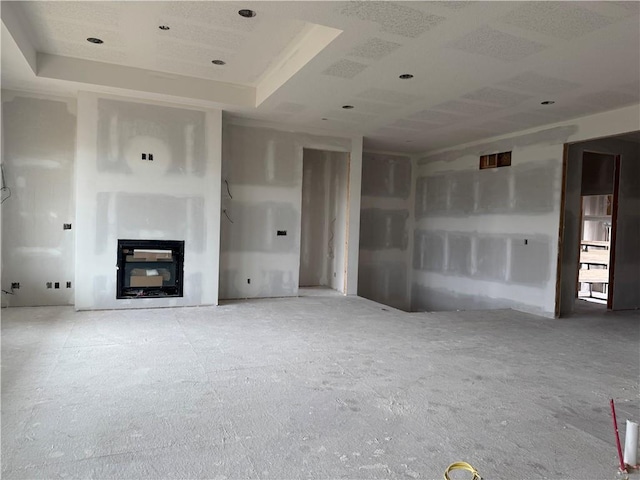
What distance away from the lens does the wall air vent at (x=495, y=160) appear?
7026 mm

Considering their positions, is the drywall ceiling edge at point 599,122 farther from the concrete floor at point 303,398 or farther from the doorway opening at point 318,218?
the doorway opening at point 318,218

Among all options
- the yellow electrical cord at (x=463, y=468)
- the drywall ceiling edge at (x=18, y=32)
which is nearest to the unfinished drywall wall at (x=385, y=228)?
the drywall ceiling edge at (x=18, y=32)

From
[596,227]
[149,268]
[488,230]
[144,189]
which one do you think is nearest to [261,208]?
[144,189]

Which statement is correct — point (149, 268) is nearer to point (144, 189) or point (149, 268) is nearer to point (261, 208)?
point (144, 189)

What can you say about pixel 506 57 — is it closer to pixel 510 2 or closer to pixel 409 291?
pixel 510 2

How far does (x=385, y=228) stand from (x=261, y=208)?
307 centimetres

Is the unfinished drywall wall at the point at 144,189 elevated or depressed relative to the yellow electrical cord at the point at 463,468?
elevated

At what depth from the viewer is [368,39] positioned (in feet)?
11.9

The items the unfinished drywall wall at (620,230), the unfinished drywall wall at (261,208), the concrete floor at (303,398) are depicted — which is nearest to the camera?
the concrete floor at (303,398)

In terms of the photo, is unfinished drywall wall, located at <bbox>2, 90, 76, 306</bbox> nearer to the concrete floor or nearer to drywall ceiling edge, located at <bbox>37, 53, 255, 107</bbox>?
the concrete floor

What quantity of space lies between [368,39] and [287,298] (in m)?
4.24

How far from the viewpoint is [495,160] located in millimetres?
7254

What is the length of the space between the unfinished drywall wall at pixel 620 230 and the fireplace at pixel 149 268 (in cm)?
548

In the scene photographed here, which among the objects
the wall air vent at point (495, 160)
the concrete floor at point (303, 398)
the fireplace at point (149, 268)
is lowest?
the concrete floor at point (303, 398)
